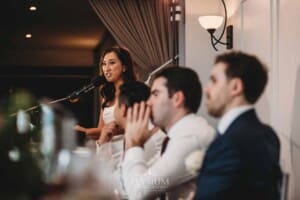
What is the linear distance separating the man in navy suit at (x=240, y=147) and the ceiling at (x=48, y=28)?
551cm

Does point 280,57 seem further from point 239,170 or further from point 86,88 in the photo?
point 239,170

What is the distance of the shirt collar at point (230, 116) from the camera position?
6.80ft

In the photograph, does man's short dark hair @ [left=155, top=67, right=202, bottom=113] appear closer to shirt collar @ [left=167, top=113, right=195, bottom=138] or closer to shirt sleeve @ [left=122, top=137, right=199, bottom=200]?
shirt collar @ [left=167, top=113, right=195, bottom=138]

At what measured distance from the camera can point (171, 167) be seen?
2297 millimetres

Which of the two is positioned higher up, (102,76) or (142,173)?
(102,76)

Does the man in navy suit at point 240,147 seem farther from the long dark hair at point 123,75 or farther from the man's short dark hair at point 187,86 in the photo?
the long dark hair at point 123,75

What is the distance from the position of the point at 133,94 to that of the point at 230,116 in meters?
0.78

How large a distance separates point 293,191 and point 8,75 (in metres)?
9.25

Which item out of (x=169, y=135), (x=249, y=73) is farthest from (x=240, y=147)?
(x=169, y=135)

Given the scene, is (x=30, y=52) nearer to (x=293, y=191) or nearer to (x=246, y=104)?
(x=293, y=191)

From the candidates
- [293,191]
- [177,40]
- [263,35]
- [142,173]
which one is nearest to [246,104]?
[142,173]

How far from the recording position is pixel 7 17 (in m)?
8.38

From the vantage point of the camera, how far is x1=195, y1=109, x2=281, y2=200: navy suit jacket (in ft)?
6.30

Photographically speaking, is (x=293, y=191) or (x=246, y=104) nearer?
(x=246, y=104)
